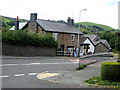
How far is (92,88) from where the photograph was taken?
9.45 meters

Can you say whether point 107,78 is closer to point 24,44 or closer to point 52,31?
point 24,44

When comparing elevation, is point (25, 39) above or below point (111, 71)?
above

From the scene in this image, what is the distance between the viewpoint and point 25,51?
99.7 feet

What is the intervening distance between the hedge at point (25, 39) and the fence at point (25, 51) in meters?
0.60

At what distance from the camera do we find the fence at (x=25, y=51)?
27.5 metres

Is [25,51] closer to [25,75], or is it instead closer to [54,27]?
[54,27]

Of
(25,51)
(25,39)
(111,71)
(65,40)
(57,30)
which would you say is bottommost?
(111,71)

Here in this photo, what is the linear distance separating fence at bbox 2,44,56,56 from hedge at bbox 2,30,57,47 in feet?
1.98

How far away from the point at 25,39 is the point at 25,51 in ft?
6.41

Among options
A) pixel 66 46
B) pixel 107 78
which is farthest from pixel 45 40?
pixel 107 78

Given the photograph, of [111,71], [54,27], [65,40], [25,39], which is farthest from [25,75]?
[65,40]

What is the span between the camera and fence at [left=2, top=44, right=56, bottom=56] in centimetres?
2753

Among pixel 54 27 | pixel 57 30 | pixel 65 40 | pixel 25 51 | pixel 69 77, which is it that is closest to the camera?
pixel 69 77

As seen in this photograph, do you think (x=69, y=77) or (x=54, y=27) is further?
(x=54, y=27)
